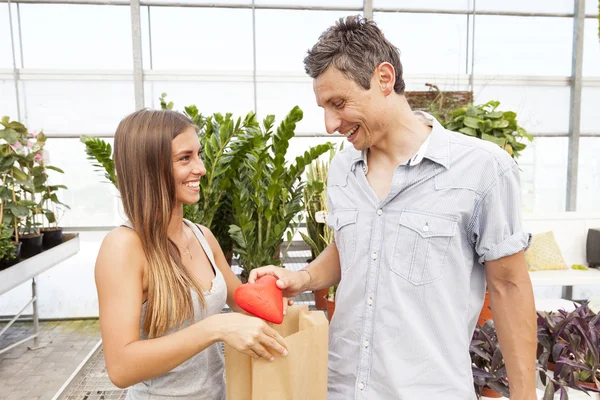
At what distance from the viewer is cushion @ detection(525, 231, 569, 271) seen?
432 cm

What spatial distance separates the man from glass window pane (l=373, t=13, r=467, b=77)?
17.9 ft

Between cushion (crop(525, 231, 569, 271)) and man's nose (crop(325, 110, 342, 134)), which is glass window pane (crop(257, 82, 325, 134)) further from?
man's nose (crop(325, 110, 342, 134))

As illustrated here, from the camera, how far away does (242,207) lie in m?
3.02

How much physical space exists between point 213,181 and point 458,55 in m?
4.68

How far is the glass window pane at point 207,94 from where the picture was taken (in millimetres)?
5957

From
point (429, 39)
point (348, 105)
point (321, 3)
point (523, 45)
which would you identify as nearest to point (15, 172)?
point (348, 105)

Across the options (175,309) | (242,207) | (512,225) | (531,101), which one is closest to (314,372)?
(175,309)

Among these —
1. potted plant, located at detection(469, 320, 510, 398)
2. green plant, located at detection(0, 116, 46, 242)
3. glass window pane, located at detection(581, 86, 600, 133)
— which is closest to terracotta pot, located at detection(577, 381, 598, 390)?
potted plant, located at detection(469, 320, 510, 398)

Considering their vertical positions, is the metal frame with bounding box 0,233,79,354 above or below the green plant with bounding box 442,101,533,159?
below

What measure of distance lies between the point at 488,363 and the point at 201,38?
5.47 m

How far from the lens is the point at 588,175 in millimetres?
6676

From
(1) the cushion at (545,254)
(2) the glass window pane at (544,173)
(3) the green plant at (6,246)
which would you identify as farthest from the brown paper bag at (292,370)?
(2) the glass window pane at (544,173)

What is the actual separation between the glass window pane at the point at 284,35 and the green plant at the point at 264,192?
3.21 meters

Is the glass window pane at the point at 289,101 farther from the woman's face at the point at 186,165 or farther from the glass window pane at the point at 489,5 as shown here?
the woman's face at the point at 186,165
